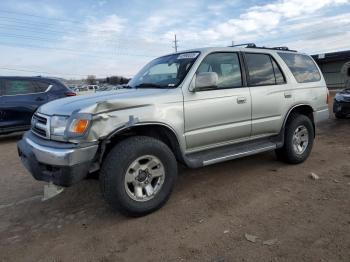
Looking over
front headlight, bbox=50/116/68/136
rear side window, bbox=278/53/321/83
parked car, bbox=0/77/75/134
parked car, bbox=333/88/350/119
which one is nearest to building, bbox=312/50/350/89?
parked car, bbox=333/88/350/119

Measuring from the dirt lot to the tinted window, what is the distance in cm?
137

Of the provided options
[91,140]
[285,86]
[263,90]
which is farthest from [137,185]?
[285,86]

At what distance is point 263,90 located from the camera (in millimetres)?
4926

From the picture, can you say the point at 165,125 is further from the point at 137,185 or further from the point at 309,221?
the point at 309,221

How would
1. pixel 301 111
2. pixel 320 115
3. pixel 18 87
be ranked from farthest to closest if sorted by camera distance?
pixel 18 87 → pixel 320 115 → pixel 301 111

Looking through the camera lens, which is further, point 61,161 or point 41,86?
point 41,86

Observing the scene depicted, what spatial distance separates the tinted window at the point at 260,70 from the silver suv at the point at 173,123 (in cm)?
2

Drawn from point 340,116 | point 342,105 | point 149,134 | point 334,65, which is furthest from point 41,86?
point 334,65

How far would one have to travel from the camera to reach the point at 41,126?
3.84 meters

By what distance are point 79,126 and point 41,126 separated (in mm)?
707

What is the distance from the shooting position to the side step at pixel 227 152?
4195mm

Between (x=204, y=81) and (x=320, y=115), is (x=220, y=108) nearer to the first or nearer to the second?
(x=204, y=81)

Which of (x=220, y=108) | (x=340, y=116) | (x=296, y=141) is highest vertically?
(x=220, y=108)

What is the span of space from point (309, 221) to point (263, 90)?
209 cm
